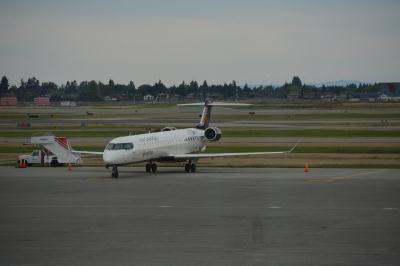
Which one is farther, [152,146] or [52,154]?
[52,154]

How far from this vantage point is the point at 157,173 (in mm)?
51781

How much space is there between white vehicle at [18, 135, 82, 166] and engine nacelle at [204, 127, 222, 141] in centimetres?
950

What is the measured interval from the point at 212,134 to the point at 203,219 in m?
26.1

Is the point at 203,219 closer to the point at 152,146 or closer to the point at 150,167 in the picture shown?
the point at 152,146

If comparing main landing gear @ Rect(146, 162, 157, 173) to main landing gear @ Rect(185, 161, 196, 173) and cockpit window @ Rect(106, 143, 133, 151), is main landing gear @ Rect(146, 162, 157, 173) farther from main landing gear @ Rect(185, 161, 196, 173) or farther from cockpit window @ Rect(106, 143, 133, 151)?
cockpit window @ Rect(106, 143, 133, 151)

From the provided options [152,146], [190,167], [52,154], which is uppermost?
[152,146]

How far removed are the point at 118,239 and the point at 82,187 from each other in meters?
17.7

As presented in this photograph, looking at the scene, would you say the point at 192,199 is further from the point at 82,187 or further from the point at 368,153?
the point at 368,153

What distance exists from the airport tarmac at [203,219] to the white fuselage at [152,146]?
1348mm

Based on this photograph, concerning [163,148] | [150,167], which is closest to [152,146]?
[163,148]

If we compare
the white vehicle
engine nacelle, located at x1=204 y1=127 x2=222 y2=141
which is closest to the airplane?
engine nacelle, located at x1=204 y1=127 x2=222 y2=141

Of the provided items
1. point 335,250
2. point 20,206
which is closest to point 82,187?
point 20,206

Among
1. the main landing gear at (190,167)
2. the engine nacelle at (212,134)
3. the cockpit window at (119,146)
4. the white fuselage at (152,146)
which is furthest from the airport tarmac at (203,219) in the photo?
the engine nacelle at (212,134)

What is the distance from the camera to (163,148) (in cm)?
5153
